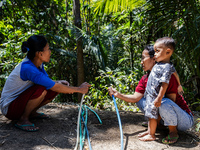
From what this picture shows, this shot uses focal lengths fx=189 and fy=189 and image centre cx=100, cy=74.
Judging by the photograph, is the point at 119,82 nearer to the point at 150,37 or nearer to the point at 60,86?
the point at 150,37

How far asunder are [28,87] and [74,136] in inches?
29.2

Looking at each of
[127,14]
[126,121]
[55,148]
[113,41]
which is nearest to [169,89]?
[126,121]

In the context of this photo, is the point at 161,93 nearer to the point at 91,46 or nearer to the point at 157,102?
the point at 157,102

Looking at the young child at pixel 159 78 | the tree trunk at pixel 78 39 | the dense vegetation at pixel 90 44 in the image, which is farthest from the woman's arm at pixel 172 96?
the tree trunk at pixel 78 39

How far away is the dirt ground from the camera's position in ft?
5.79

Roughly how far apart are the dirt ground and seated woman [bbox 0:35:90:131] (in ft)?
0.47

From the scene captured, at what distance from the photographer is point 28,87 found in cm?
211

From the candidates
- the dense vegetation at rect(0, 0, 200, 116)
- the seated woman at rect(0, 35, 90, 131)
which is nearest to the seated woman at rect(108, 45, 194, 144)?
the seated woman at rect(0, 35, 90, 131)

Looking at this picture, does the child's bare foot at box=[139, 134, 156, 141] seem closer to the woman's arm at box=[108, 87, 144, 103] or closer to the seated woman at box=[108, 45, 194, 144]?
the seated woman at box=[108, 45, 194, 144]

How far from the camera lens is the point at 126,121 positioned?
96.1 inches

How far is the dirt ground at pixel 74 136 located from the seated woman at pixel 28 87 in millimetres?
144

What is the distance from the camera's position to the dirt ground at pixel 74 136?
1.77 meters

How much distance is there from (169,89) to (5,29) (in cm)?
438

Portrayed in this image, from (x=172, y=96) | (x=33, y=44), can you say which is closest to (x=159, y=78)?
(x=172, y=96)
